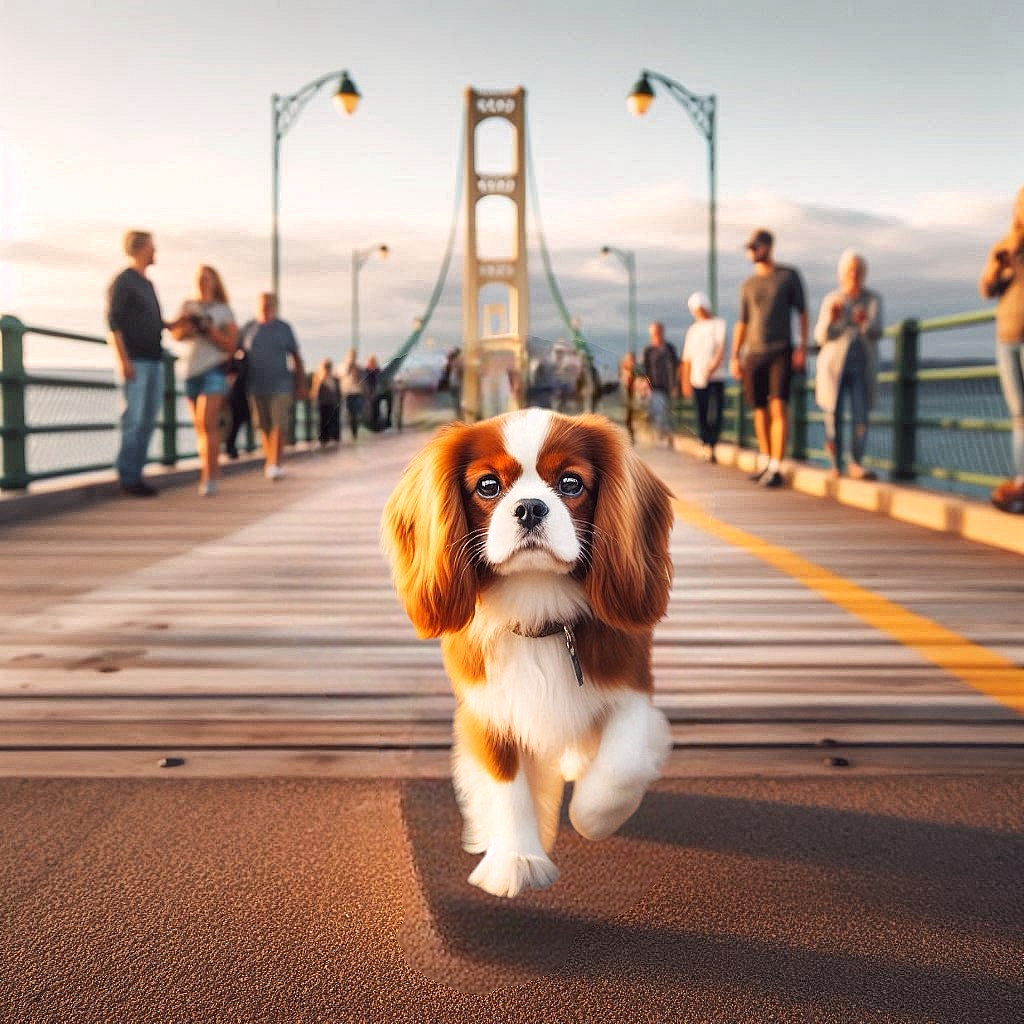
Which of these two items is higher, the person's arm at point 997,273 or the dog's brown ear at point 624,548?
the person's arm at point 997,273

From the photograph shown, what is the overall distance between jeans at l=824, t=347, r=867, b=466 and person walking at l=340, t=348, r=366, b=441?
10.2 m

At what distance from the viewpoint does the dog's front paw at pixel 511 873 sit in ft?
7.34

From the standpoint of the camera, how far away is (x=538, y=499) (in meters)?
2.11

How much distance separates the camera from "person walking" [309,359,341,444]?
22.0 metres

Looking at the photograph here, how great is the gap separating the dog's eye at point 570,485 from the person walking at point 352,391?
17.1 metres

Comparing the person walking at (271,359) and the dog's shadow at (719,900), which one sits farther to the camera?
the person walking at (271,359)

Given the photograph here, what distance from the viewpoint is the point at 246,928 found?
2.08 meters

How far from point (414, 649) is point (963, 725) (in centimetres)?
178

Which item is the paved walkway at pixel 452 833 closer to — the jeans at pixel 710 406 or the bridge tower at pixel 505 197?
the jeans at pixel 710 406

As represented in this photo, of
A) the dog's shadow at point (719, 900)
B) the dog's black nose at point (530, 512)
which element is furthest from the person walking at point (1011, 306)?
the dog's black nose at point (530, 512)

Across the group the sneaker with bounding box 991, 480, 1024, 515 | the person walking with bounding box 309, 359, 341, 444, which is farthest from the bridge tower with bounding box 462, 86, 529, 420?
the sneaker with bounding box 991, 480, 1024, 515

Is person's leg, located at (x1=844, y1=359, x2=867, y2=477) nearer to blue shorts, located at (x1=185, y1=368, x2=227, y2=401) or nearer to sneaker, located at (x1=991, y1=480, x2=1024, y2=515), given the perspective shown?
sneaker, located at (x1=991, y1=480, x2=1024, y2=515)

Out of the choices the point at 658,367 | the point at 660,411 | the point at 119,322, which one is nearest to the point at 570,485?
the point at 119,322

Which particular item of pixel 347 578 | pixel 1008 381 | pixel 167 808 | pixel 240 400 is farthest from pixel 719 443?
pixel 167 808
